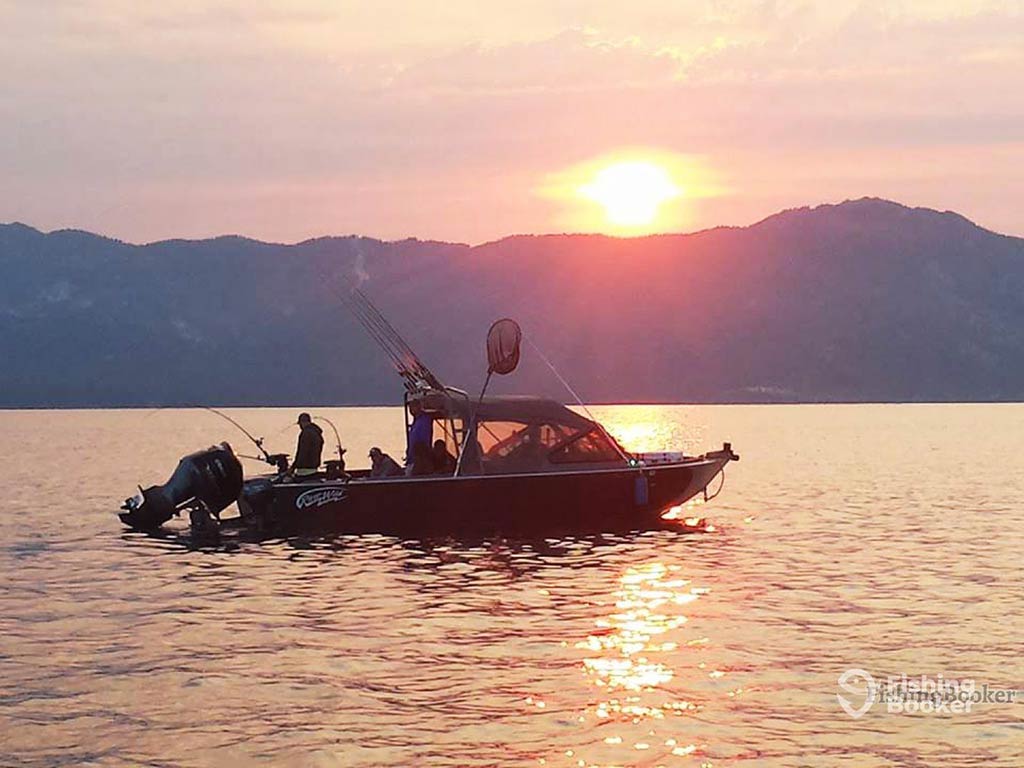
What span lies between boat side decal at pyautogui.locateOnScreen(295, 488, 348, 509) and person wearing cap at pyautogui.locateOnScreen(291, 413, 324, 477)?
93 centimetres

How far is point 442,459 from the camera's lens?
33.1 metres

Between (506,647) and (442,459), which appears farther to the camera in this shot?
(442,459)

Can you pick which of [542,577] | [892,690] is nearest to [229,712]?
[892,690]

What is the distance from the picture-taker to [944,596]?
25969 millimetres

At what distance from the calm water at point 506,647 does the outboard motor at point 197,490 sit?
0.87 meters

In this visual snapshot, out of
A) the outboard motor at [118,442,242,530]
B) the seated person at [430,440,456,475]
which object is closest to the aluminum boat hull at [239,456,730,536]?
the outboard motor at [118,442,242,530]

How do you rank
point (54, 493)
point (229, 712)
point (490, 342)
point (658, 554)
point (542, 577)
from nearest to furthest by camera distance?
point (229, 712)
point (542, 577)
point (658, 554)
point (490, 342)
point (54, 493)

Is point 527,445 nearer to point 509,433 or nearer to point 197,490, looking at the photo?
point 509,433

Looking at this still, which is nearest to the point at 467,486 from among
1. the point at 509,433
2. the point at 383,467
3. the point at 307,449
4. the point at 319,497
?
the point at 509,433

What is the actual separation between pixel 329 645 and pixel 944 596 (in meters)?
10.5

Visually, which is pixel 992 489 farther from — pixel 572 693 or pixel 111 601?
pixel 572 693

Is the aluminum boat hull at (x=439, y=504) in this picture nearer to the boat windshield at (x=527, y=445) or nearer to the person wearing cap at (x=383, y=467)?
the boat windshield at (x=527, y=445)

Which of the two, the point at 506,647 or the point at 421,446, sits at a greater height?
the point at 421,446

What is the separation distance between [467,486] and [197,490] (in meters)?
5.59
